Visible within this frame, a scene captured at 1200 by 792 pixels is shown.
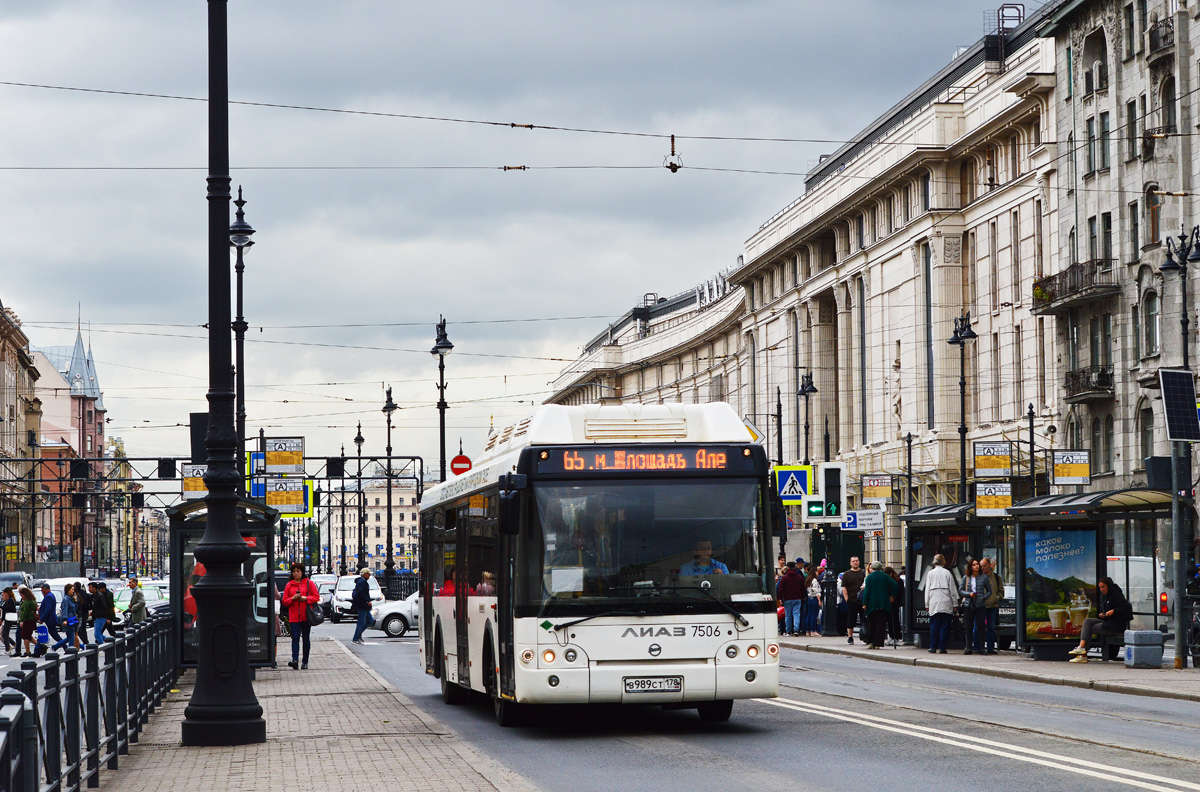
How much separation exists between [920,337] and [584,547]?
5825cm

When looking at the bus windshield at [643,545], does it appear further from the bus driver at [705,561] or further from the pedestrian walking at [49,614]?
the pedestrian walking at [49,614]

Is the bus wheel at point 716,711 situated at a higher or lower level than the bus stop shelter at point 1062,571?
lower

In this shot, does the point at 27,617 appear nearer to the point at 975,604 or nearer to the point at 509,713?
the point at 975,604

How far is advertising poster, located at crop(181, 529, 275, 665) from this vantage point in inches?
995

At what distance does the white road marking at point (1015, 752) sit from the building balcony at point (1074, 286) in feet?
130

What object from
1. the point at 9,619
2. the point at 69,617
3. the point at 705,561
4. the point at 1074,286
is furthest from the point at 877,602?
the point at 1074,286

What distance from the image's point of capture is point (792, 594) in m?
38.6

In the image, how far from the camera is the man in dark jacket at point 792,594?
3850 cm

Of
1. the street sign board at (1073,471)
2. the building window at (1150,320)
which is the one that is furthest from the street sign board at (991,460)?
the building window at (1150,320)

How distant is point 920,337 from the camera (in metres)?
72.0

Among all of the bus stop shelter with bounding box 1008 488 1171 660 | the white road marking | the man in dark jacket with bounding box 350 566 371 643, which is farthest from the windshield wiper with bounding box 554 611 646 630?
the man in dark jacket with bounding box 350 566 371 643

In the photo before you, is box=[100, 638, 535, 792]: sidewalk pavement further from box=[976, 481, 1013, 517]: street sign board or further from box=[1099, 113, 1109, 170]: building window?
box=[1099, 113, 1109, 170]: building window

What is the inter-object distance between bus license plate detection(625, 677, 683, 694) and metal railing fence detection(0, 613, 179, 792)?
14.2ft

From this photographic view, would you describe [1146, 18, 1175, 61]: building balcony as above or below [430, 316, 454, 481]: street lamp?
above
